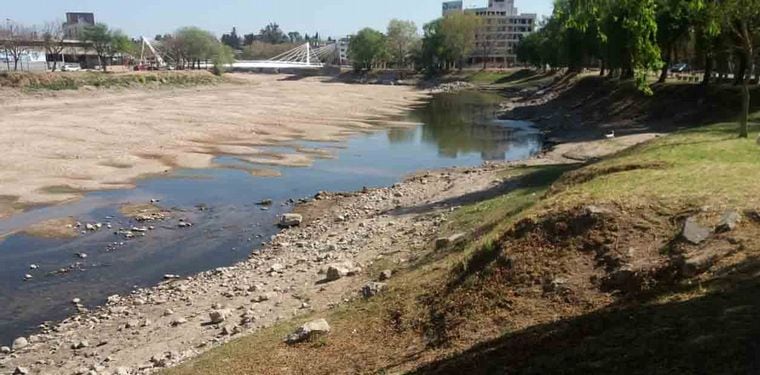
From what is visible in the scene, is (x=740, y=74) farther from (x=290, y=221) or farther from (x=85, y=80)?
(x=85, y=80)

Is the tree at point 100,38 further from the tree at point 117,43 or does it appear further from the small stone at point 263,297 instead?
the small stone at point 263,297

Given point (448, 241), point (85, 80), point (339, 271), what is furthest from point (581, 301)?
point (85, 80)

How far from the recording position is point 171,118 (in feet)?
208

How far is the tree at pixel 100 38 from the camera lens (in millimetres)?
136250

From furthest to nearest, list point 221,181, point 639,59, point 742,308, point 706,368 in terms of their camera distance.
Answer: point 221,181 → point 639,59 → point 742,308 → point 706,368

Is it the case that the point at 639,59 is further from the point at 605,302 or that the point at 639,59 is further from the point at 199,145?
the point at 199,145

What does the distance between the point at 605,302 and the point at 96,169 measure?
35221 mm

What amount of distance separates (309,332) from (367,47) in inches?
6667

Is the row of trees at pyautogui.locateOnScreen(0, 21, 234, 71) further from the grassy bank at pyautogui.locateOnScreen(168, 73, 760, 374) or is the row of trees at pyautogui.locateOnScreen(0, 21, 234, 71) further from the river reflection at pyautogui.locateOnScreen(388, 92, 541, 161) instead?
the grassy bank at pyautogui.locateOnScreen(168, 73, 760, 374)

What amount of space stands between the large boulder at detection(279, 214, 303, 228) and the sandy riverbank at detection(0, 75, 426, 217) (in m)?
12.1

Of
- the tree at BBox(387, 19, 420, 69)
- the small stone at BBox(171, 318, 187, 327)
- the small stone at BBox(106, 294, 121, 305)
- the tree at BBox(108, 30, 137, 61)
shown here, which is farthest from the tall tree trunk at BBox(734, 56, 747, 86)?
the tree at BBox(387, 19, 420, 69)

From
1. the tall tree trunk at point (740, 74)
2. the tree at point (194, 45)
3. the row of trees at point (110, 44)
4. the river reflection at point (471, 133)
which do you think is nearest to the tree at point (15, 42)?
the row of trees at point (110, 44)

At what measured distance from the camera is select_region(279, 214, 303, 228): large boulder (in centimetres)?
2661

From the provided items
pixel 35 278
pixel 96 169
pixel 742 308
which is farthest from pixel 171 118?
pixel 742 308
